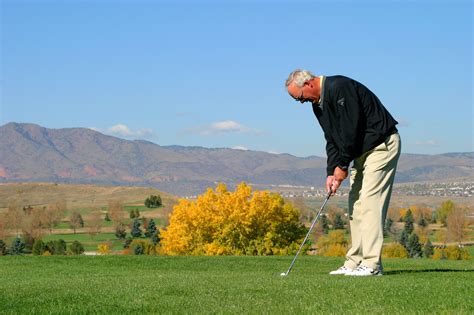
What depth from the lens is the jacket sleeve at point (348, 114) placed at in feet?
38.7

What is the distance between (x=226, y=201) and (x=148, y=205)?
132544 mm

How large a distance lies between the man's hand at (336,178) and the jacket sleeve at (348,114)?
1.41 ft

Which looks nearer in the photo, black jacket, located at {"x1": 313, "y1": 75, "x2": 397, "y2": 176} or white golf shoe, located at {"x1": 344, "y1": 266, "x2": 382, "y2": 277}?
black jacket, located at {"x1": 313, "y1": 75, "x2": 397, "y2": 176}

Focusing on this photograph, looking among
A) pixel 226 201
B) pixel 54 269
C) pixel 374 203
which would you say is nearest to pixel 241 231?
pixel 226 201

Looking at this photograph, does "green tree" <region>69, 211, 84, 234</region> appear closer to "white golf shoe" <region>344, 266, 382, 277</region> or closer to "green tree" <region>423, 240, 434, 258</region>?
"green tree" <region>423, 240, 434, 258</region>

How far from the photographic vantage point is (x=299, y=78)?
12062 millimetres

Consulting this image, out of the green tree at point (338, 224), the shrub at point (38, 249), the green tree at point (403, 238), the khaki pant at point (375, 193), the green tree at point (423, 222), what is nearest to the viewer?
the khaki pant at point (375, 193)

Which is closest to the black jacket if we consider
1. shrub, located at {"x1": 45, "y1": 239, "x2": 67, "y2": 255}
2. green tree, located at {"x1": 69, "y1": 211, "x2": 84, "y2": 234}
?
shrub, located at {"x1": 45, "y1": 239, "x2": 67, "y2": 255}

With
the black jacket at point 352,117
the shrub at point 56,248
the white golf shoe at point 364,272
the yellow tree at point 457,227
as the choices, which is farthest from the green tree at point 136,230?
the black jacket at point 352,117

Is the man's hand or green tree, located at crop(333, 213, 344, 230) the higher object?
the man's hand

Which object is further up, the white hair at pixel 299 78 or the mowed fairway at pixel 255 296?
the white hair at pixel 299 78

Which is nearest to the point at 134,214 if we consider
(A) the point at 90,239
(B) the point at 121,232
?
(B) the point at 121,232

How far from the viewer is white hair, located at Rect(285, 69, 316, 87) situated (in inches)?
473

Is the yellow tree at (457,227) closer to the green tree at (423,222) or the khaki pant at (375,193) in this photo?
the green tree at (423,222)
